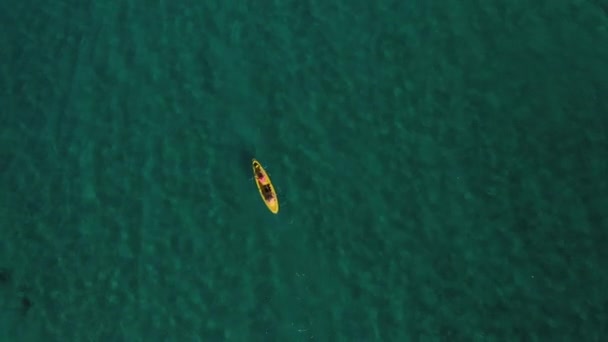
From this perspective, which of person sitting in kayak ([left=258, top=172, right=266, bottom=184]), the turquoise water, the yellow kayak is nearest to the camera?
the turquoise water

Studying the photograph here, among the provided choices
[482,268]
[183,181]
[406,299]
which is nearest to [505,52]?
[482,268]

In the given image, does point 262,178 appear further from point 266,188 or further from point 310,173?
point 310,173

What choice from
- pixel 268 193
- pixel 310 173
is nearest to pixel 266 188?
pixel 268 193

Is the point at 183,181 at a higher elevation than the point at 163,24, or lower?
lower

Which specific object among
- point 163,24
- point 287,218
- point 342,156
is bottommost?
point 287,218

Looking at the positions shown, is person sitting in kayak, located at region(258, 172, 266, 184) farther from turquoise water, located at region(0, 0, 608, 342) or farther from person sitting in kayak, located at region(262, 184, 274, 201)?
turquoise water, located at region(0, 0, 608, 342)

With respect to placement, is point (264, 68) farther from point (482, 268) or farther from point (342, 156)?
point (482, 268)

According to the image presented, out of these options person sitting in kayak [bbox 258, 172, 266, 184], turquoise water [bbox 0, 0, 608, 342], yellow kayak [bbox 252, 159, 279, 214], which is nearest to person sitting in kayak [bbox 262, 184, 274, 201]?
yellow kayak [bbox 252, 159, 279, 214]
